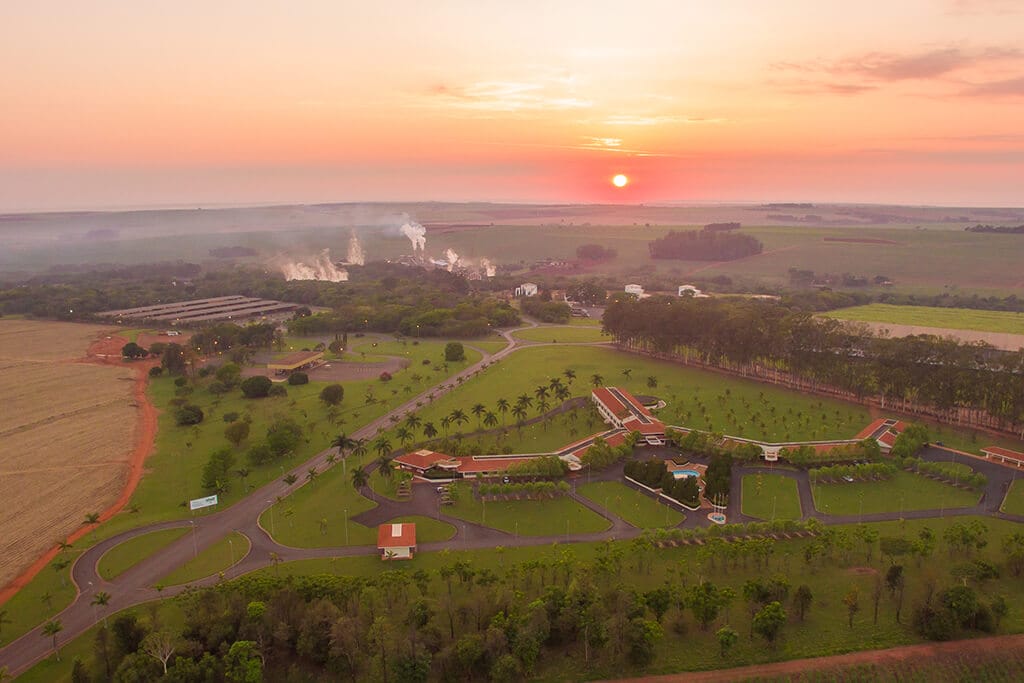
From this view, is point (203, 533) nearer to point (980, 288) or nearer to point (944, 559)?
point (944, 559)

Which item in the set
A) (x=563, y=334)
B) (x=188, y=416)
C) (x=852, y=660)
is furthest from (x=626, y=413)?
(x=563, y=334)

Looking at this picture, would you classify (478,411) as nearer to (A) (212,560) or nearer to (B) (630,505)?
(B) (630,505)

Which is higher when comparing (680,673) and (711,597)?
(711,597)

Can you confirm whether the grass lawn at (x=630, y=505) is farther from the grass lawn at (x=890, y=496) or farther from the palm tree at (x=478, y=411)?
the palm tree at (x=478, y=411)

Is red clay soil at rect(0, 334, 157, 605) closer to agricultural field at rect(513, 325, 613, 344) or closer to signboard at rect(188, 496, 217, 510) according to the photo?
signboard at rect(188, 496, 217, 510)

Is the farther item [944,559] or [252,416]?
[252,416]

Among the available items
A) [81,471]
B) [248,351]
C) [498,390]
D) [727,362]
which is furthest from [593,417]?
[248,351]

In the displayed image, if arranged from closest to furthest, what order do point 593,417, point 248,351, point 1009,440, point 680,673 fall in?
point 680,673, point 1009,440, point 593,417, point 248,351

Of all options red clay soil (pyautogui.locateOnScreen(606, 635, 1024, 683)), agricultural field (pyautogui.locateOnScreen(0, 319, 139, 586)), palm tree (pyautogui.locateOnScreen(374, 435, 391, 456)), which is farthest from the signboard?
red clay soil (pyautogui.locateOnScreen(606, 635, 1024, 683))
